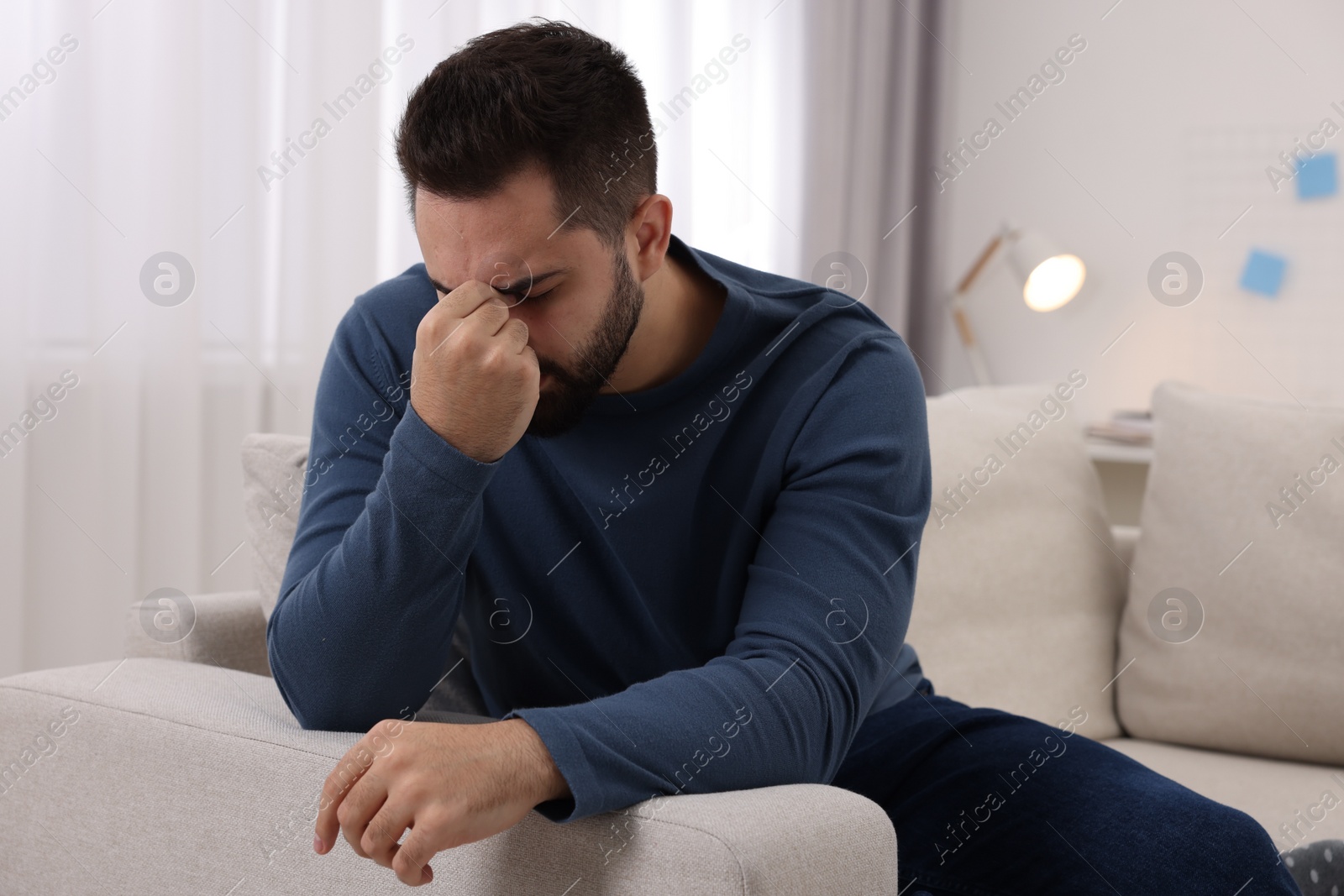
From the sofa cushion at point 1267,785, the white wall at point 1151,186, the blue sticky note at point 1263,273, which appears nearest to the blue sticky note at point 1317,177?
the white wall at point 1151,186

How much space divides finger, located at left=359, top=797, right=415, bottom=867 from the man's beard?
429mm

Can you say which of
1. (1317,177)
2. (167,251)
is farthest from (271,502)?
(1317,177)

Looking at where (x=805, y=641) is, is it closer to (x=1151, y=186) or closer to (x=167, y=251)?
(x=167, y=251)

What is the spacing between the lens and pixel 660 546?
3.84ft

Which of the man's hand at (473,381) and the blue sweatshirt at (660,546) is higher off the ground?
the man's hand at (473,381)

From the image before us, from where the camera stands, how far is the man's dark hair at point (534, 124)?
3.46 feet

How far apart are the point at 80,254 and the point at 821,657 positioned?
140 cm

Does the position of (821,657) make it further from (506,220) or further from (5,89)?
(5,89)

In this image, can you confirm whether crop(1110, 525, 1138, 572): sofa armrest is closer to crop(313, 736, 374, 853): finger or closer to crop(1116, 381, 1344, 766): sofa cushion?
crop(1116, 381, 1344, 766): sofa cushion

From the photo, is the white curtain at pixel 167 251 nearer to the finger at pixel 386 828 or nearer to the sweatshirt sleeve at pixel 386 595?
the sweatshirt sleeve at pixel 386 595

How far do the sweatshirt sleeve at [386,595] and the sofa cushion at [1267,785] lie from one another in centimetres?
105

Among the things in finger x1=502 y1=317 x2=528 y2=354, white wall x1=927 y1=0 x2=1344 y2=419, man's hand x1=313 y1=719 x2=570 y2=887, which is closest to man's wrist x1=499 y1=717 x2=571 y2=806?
man's hand x1=313 y1=719 x2=570 y2=887

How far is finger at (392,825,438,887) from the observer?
738 millimetres

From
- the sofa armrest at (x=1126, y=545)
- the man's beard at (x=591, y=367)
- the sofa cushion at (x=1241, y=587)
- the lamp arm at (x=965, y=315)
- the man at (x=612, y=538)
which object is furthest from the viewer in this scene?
the lamp arm at (x=965, y=315)
